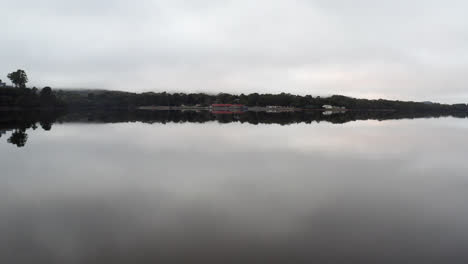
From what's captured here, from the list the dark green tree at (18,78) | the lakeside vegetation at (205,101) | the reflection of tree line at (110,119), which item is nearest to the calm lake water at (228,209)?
the reflection of tree line at (110,119)

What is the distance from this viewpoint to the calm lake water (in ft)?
16.3

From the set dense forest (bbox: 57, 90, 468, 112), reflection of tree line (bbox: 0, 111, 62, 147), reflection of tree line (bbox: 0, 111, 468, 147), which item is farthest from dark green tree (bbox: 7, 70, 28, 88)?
reflection of tree line (bbox: 0, 111, 62, 147)

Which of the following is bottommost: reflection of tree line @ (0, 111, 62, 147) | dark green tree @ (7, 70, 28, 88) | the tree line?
reflection of tree line @ (0, 111, 62, 147)

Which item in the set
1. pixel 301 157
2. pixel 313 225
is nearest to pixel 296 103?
pixel 301 157

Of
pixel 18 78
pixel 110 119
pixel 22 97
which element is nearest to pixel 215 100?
pixel 18 78

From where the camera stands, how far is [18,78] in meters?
68.6

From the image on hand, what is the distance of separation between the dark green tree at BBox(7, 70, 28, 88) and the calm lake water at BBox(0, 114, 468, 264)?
66379 millimetres

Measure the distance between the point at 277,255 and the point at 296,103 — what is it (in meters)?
116

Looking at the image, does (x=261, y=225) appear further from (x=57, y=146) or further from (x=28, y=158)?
(x=57, y=146)

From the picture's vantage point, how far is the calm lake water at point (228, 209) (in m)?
4.97

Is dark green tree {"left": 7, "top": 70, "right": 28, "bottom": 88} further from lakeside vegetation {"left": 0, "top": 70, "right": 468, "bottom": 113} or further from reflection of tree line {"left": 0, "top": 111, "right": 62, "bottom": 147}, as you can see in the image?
reflection of tree line {"left": 0, "top": 111, "right": 62, "bottom": 147}

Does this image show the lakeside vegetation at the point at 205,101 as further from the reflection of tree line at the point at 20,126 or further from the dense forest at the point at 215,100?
the reflection of tree line at the point at 20,126

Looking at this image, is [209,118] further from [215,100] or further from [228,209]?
[215,100]

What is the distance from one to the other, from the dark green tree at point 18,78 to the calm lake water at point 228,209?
66.4m
